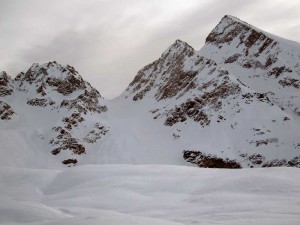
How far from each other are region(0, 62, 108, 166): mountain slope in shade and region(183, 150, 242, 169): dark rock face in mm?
19815

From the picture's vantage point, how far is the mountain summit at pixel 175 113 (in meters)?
55.2

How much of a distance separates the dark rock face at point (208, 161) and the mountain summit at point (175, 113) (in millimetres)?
165

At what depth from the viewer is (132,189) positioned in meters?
15.8

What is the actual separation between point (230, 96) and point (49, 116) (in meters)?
39.2

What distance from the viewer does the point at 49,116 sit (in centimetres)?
6962

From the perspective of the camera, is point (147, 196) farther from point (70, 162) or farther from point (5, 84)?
point (5, 84)

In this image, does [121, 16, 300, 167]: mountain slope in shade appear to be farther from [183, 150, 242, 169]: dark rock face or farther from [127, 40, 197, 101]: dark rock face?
[183, 150, 242, 169]: dark rock face

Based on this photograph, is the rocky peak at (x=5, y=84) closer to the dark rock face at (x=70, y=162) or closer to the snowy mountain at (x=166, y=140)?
the snowy mountain at (x=166, y=140)

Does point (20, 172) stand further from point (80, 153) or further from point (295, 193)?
point (80, 153)

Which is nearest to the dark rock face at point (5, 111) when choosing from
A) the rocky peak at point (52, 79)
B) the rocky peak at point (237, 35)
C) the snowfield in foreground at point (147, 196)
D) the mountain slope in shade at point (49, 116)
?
the mountain slope in shade at point (49, 116)

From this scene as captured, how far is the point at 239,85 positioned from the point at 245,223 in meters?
60.3

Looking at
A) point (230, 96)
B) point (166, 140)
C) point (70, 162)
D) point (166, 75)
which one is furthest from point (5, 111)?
point (230, 96)

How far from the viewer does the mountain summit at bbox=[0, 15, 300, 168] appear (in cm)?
5516

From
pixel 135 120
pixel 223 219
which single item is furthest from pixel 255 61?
pixel 223 219
